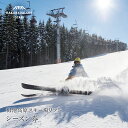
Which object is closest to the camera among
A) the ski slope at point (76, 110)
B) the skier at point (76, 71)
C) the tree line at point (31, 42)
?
the ski slope at point (76, 110)

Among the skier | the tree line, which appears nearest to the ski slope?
the skier

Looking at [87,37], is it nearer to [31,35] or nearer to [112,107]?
[31,35]

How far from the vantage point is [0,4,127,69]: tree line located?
130 feet

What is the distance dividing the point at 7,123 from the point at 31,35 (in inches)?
1710

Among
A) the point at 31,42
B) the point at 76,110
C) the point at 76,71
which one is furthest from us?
the point at 31,42

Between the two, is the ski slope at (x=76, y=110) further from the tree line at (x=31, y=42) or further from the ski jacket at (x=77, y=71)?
the tree line at (x=31, y=42)

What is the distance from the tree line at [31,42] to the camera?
39531 mm

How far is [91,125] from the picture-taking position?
3.99 metres

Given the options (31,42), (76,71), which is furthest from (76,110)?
(31,42)

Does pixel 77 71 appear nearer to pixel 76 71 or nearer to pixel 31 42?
pixel 76 71

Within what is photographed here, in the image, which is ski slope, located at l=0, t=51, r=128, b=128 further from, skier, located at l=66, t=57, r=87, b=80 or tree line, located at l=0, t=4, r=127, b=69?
tree line, located at l=0, t=4, r=127, b=69

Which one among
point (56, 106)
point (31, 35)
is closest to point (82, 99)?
point (56, 106)

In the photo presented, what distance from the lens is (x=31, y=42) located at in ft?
154

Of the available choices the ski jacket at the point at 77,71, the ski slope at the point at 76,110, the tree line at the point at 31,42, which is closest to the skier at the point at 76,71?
the ski jacket at the point at 77,71
